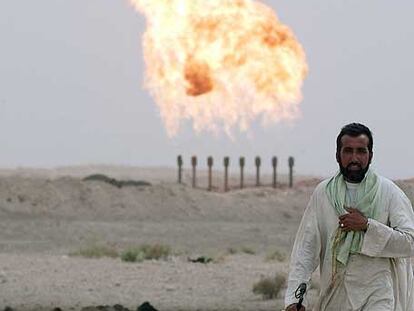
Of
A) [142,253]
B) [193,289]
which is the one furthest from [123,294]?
[142,253]

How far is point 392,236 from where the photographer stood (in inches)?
332

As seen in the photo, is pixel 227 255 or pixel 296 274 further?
pixel 227 255

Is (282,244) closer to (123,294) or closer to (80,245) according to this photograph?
(80,245)

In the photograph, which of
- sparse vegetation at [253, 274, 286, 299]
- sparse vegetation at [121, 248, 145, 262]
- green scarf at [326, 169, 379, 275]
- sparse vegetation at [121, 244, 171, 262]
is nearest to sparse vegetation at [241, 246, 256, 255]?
sparse vegetation at [121, 244, 171, 262]

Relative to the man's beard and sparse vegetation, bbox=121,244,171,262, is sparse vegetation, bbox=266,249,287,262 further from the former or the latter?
the man's beard

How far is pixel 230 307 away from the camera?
21.6 meters

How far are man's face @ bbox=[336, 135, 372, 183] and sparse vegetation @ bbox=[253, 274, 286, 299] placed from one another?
47.6 feet

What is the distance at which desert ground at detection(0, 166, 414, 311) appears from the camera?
920 inches

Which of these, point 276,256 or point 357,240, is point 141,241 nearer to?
point 276,256

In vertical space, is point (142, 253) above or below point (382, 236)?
below

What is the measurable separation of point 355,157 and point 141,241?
34.8 meters

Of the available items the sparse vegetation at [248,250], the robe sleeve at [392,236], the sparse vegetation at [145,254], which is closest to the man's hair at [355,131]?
the robe sleeve at [392,236]

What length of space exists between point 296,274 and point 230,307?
13.1 metres

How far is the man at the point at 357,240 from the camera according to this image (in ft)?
27.8
